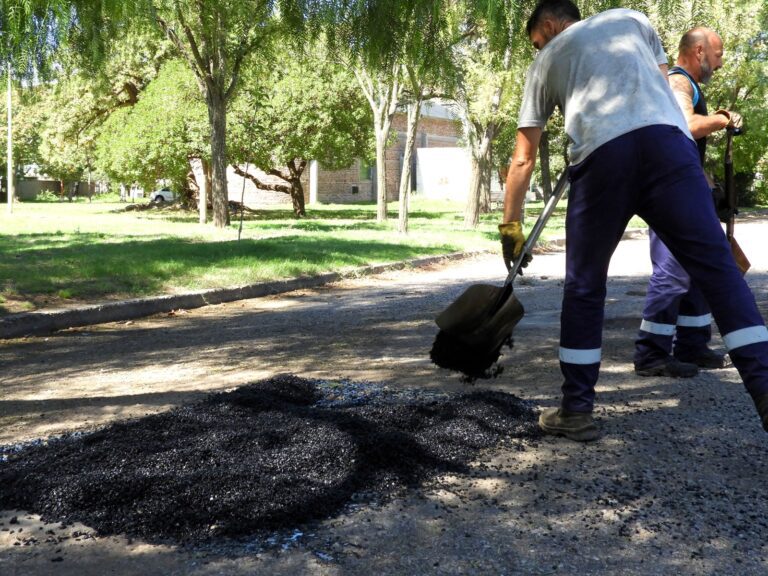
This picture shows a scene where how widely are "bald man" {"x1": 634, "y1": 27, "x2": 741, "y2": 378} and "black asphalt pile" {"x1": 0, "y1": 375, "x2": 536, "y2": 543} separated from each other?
1.34 meters

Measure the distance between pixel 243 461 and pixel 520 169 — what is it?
1.94 m

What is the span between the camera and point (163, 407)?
480 cm

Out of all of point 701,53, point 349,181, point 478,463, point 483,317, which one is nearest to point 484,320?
point 483,317

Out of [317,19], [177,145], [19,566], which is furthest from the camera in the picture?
[177,145]

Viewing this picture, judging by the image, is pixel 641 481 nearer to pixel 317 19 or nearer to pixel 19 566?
pixel 19 566

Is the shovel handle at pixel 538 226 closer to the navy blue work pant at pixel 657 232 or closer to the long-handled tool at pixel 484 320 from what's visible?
the long-handled tool at pixel 484 320

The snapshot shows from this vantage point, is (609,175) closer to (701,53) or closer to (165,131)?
(701,53)

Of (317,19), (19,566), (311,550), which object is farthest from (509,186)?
(317,19)

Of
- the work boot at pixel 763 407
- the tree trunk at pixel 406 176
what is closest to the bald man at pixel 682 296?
the work boot at pixel 763 407

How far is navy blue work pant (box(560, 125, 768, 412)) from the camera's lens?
3.62 m

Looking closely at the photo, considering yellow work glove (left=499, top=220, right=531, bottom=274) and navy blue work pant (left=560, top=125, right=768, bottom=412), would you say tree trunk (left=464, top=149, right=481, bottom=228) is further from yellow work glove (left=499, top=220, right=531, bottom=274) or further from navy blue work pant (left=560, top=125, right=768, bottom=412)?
navy blue work pant (left=560, top=125, right=768, bottom=412)

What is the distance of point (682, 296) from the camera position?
545 centimetres

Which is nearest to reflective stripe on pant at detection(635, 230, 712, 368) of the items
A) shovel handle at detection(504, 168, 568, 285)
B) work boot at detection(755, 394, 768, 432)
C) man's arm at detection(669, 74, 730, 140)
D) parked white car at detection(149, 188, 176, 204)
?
man's arm at detection(669, 74, 730, 140)

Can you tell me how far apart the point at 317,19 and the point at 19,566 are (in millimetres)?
4977
